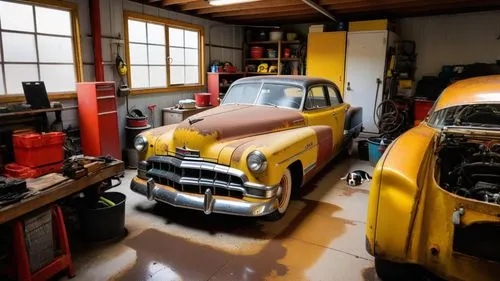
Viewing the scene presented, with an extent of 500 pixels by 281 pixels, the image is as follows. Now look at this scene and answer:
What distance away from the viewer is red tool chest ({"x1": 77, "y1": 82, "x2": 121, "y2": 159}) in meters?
4.46

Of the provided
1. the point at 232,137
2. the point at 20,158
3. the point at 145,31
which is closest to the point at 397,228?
the point at 232,137

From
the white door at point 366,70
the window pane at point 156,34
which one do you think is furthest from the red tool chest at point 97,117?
the white door at point 366,70

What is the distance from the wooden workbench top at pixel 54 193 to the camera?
1.97 metres

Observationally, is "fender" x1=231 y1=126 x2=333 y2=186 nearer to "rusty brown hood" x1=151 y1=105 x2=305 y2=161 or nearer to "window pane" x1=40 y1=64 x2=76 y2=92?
"rusty brown hood" x1=151 y1=105 x2=305 y2=161

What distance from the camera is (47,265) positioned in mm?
2219

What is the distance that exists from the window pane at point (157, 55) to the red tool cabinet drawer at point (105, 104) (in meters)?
1.62

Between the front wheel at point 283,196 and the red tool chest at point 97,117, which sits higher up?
the red tool chest at point 97,117

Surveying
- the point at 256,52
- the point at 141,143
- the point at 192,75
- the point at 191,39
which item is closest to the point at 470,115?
the point at 141,143

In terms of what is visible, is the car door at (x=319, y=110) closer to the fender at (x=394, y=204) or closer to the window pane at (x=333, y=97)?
the window pane at (x=333, y=97)

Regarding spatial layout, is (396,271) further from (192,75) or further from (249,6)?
A: (192,75)

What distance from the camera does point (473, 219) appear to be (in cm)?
172

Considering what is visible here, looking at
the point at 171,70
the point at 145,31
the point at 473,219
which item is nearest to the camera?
the point at 473,219

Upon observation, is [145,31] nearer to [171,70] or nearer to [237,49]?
[171,70]

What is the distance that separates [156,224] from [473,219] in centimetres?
251
